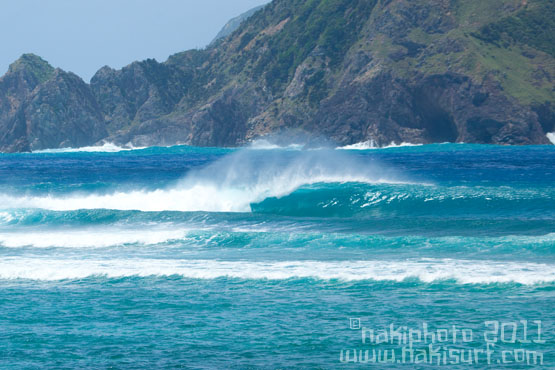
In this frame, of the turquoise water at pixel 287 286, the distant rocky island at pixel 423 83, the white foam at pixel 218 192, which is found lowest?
the turquoise water at pixel 287 286

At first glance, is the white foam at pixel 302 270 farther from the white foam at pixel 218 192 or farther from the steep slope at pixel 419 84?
the steep slope at pixel 419 84

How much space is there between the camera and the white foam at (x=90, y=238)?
2603 centimetres

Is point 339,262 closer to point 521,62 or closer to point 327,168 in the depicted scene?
point 327,168

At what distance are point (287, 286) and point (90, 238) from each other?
12120 millimetres

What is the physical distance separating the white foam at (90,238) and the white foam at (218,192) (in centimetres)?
984

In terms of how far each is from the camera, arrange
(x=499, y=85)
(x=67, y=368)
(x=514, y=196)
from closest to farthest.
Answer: (x=67, y=368) < (x=514, y=196) < (x=499, y=85)

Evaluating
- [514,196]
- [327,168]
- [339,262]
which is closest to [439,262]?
[339,262]

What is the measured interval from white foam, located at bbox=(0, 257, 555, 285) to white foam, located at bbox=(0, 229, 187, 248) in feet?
14.3

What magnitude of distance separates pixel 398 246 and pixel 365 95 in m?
133

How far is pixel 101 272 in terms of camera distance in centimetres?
1964

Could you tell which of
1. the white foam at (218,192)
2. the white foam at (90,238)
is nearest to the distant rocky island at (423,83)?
the white foam at (218,192)

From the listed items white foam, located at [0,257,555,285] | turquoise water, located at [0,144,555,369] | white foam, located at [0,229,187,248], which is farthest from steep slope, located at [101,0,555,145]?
white foam, located at [0,257,555,285]

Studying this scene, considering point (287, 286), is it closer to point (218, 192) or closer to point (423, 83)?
point (218, 192)

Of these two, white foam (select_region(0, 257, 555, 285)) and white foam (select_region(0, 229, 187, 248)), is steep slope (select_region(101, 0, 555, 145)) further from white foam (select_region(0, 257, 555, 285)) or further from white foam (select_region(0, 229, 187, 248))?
white foam (select_region(0, 257, 555, 285))
